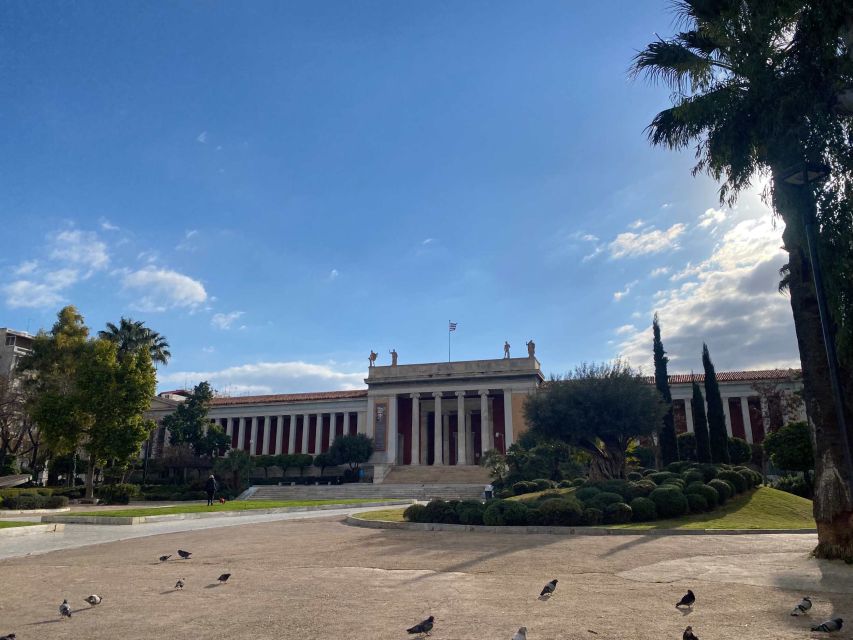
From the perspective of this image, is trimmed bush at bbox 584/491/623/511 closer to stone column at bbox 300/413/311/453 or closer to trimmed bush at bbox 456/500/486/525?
trimmed bush at bbox 456/500/486/525

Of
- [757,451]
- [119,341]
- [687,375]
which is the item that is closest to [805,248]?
[757,451]

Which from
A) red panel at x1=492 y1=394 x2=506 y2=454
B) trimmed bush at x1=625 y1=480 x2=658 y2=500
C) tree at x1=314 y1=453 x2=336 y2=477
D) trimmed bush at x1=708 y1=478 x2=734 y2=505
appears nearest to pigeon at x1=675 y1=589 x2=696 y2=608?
trimmed bush at x1=625 y1=480 x2=658 y2=500

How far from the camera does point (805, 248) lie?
438 inches

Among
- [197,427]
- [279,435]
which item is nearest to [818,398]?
[197,427]

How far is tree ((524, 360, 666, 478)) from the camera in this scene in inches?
1090

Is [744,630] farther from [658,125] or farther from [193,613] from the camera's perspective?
[658,125]

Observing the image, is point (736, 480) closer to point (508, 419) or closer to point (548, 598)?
point (548, 598)

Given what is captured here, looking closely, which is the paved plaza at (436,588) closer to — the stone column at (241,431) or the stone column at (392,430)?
the stone column at (392,430)

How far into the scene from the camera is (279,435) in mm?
70062

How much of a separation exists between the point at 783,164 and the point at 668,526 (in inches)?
395

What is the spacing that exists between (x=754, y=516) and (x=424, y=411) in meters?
50.4

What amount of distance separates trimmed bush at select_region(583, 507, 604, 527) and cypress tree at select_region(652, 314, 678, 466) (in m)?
16.5

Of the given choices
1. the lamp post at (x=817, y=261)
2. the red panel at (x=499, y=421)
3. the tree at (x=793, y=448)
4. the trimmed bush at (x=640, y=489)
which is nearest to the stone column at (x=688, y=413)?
the red panel at (x=499, y=421)

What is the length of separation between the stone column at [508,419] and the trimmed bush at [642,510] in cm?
4144
